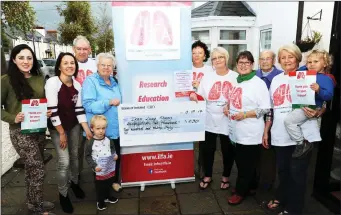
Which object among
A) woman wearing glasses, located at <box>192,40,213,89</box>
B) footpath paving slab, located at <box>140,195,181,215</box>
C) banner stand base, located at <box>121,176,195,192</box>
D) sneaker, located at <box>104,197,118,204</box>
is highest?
Result: woman wearing glasses, located at <box>192,40,213,89</box>

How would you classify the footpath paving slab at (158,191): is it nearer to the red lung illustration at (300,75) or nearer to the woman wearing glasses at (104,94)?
the woman wearing glasses at (104,94)

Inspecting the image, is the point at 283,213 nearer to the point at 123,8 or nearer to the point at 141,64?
the point at 141,64

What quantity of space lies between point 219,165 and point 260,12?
5.71 meters

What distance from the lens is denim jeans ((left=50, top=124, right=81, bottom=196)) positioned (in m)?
2.83

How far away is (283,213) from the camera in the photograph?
2.86m

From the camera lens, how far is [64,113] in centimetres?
283

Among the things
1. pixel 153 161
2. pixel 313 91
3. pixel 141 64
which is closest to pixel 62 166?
pixel 153 161

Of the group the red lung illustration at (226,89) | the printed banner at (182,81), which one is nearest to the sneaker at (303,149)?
the red lung illustration at (226,89)

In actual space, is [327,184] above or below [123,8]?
below

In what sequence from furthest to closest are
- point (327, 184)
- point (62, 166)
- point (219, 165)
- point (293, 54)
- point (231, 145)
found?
point (219, 165), point (231, 145), point (327, 184), point (62, 166), point (293, 54)

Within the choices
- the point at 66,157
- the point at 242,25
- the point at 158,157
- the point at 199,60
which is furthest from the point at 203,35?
the point at 66,157

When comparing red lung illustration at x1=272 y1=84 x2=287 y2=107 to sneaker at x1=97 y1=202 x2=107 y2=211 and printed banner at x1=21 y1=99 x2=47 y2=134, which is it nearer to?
sneaker at x1=97 y1=202 x2=107 y2=211

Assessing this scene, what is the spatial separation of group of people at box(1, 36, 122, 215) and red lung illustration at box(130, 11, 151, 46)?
1.15 ft

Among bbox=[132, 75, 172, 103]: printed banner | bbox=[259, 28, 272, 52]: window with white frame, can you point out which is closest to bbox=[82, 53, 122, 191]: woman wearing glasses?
bbox=[132, 75, 172, 103]: printed banner
